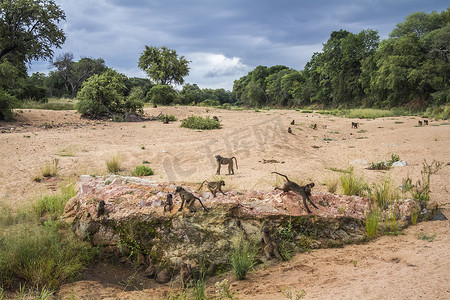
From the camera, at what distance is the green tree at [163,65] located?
4441cm

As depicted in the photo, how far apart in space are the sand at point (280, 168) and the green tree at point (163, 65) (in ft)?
88.6

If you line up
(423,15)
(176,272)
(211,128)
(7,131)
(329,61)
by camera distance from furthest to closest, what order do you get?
(329,61) → (423,15) → (211,128) → (7,131) → (176,272)

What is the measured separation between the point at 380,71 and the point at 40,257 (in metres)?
36.2

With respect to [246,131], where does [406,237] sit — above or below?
below

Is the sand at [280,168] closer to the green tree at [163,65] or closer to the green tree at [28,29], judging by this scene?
the green tree at [28,29]

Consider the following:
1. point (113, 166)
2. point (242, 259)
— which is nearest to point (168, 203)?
point (242, 259)

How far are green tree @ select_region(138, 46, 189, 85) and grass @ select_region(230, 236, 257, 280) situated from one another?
4348cm

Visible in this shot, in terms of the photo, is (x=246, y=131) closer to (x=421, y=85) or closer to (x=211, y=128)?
(x=211, y=128)

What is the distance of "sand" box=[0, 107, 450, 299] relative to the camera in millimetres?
2768

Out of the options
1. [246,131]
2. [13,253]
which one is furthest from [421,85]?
[13,253]

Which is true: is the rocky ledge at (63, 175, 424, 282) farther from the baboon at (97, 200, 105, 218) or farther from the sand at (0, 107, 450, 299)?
the sand at (0, 107, 450, 299)

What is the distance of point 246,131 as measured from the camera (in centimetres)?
1482

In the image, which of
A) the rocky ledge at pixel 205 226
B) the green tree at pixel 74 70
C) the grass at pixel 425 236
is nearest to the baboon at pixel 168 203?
the rocky ledge at pixel 205 226

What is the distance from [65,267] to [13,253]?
0.66 m
